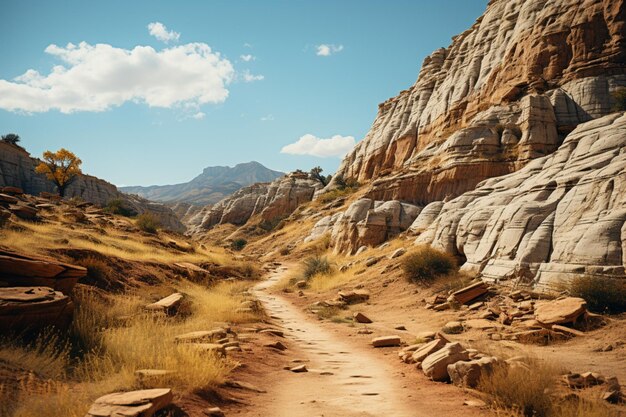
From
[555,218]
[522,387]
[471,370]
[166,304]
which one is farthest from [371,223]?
[522,387]

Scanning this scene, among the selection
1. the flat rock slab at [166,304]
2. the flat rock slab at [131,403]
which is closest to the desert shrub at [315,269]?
the flat rock slab at [166,304]

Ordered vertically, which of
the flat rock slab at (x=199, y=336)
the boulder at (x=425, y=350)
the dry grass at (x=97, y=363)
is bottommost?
the boulder at (x=425, y=350)

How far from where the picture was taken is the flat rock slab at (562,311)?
9.38 m

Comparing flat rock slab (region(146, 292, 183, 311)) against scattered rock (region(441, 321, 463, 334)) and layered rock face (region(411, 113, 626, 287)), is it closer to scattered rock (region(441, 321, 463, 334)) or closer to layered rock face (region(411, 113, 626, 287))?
scattered rock (region(441, 321, 463, 334))

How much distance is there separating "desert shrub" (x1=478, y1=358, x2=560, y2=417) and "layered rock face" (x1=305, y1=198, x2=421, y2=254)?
21.5m

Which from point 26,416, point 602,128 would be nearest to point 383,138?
point 602,128

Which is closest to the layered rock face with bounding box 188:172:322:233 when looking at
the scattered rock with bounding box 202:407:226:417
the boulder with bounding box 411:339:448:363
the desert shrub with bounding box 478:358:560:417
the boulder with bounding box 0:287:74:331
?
the boulder with bounding box 411:339:448:363

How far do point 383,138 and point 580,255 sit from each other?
41798 millimetres

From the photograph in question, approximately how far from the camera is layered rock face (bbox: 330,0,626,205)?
26.6 meters

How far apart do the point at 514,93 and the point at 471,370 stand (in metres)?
32.8

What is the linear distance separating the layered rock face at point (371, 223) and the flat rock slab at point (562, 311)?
16953 millimetres

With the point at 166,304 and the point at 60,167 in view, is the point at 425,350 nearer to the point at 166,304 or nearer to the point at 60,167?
the point at 166,304

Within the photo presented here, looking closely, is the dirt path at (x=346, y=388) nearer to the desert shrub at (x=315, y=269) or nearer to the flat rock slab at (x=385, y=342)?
the flat rock slab at (x=385, y=342)

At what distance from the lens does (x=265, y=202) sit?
234 feet
